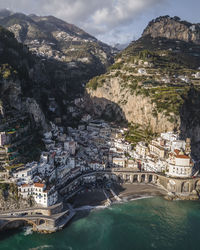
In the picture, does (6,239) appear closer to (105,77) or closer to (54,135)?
(54,135)

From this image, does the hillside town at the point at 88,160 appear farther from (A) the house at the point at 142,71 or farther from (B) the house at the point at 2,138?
(A) the house at the point at 142,71

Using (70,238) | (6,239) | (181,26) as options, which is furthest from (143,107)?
(181,26)

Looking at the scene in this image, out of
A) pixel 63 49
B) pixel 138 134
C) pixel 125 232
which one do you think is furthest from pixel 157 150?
pixel 63 49

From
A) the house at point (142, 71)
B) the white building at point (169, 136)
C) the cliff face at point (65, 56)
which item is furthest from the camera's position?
the cliff face at point (65, 56)

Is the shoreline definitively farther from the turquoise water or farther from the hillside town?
the hillside town

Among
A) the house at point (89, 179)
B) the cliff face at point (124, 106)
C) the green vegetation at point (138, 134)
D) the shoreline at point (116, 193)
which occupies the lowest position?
the shoreline at point (116, 193)

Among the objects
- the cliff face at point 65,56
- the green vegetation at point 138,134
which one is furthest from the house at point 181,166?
the cliff face at point 65,56

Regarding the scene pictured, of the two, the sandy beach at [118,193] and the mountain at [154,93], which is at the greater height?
the mountain at [154,93]
